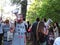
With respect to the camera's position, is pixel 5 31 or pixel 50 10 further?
pixel 50 10

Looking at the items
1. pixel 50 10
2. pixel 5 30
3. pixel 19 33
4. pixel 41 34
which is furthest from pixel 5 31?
pixel 50 10

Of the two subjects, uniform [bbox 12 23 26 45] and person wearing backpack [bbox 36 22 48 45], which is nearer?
uniform [bbox 12 23 26 45]

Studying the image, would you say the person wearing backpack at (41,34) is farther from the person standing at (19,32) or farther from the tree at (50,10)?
the tree at (50,10)

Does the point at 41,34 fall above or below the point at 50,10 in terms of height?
below

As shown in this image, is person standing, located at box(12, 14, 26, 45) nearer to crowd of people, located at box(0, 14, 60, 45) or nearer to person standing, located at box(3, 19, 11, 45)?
crowd of people, located at box(0, 14, 60, 45)

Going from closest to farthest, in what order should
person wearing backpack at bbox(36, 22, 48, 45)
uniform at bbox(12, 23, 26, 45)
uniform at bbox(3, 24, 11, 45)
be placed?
uniform at bbox(12, 23, 26, 45) < person wearing backpack at bbox(36, 22, 48, 45) < uniform at bbox(3, 24, 11, 45)

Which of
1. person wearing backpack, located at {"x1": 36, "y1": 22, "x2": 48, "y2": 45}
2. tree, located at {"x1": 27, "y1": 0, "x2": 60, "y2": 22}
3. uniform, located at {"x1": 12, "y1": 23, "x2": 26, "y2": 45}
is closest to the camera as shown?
uniform, located at {"x1": 12, "y1": 23, "x2": 26, "y2": 45}

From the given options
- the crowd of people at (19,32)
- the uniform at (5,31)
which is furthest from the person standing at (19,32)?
the uniform at (5,31)

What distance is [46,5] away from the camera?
89.8 feet

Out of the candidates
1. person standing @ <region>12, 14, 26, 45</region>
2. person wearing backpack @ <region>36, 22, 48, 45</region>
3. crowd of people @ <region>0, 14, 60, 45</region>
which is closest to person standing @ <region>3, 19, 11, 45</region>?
crowd of people @ <region>0, 14, 60, 45</region>

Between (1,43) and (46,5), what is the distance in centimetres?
1642

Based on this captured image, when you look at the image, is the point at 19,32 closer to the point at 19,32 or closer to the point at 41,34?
the point at 19,32

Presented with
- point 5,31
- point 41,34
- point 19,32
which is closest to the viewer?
point 19,32

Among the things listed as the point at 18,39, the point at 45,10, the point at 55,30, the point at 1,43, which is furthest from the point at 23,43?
the point at 45,10
